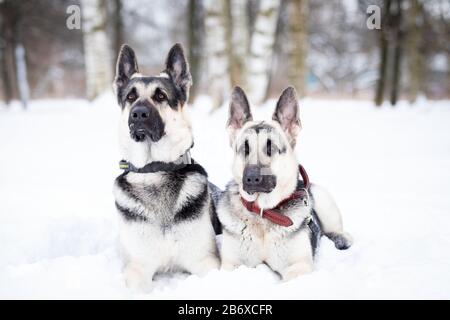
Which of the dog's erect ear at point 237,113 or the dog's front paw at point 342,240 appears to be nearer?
the dog's erect ear at point 237,113

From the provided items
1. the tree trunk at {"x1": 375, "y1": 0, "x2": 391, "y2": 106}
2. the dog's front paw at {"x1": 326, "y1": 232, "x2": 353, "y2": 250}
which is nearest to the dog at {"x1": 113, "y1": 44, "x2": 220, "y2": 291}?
the dog's front paw at {"x1": 326, "y1": 232, "x2": 353, "y2": 250}

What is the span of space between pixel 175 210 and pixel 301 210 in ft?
3.46

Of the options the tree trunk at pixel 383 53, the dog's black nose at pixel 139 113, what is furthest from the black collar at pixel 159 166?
the tree trunk at pixel 383 53

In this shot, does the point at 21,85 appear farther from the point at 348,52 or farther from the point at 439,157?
the point at 348,52

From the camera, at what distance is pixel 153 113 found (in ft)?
10.4

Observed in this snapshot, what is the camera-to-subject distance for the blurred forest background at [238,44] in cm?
1030

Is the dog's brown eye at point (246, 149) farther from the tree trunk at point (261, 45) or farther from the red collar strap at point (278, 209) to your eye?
the tree trunk at point (261, 45)

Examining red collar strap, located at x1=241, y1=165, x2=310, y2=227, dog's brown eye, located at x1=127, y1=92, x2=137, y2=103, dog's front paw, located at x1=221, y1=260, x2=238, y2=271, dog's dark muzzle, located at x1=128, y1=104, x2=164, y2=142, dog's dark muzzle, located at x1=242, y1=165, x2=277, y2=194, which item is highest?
dog's brown eye, located at x1=127, y1=92, x2=137, y2=103

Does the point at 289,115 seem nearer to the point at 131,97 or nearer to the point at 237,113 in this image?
the point at 237,113

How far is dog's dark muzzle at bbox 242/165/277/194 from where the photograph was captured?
9.49 ft

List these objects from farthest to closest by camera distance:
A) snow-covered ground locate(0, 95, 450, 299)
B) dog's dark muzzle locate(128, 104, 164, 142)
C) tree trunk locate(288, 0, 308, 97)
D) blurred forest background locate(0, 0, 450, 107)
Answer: tree trunk locate(288, 0, 308, 97) → blurred forest background locate(0, 0, 450, 107) → dog's dark muzzle locate(128, 104, 164, 142) → snow-covered ground locate(0, 95, 450, 299)

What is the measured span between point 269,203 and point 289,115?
784mm

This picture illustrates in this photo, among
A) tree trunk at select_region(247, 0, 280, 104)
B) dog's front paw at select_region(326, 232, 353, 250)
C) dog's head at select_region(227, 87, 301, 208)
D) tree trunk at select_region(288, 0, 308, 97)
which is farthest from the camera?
tree trunk at select_region(288, 0, 308, 97)

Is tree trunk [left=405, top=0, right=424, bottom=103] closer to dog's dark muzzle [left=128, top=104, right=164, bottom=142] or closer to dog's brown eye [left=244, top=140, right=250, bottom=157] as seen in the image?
dog's brown eye [left=244, top=140, right=250, bottom=157]
